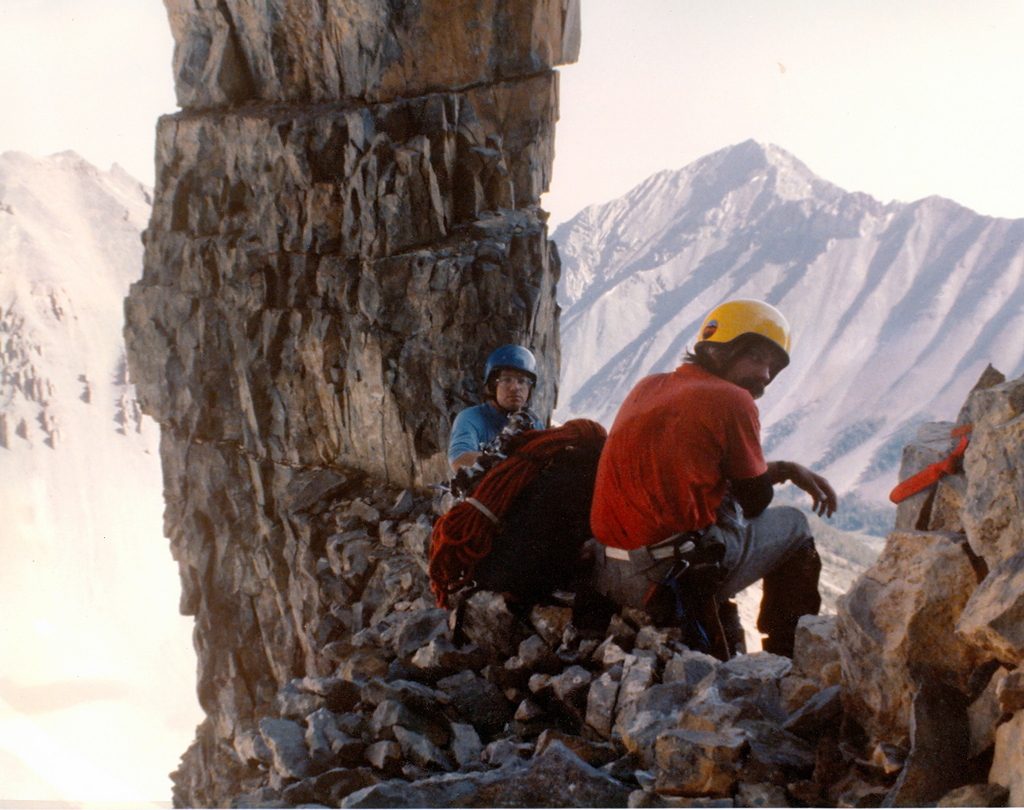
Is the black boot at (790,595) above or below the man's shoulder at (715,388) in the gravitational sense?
below

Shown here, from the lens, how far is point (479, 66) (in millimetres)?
15289

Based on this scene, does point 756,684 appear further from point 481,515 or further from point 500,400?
point 500,400

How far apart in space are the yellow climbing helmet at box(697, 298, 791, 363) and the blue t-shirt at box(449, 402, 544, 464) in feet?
9.56

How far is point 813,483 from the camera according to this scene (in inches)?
228

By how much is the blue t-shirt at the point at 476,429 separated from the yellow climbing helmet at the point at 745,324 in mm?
2914

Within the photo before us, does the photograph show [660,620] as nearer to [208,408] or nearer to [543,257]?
[543,257]

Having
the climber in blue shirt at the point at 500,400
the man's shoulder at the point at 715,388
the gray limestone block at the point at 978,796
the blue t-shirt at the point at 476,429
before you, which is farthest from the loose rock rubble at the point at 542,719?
the climber in blue shirt at the point at 500,400

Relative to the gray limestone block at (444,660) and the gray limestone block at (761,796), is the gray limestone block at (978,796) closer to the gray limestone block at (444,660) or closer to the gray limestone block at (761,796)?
the gray limestone block at (761,796)

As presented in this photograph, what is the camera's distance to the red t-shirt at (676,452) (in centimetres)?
540

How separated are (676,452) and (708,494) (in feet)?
1.39

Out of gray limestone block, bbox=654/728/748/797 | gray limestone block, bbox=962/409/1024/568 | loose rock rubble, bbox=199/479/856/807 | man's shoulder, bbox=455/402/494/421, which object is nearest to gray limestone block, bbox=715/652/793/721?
loose rock rubble, bbox=199/479/856/807

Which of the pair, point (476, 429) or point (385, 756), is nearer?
point (385, 756)

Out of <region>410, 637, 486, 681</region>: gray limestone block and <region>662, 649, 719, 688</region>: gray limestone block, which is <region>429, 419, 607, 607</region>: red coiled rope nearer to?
Answer: <region>410, 637, 486, 681</region>: gray limestone block

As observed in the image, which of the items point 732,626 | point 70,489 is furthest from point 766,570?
point 70,489
